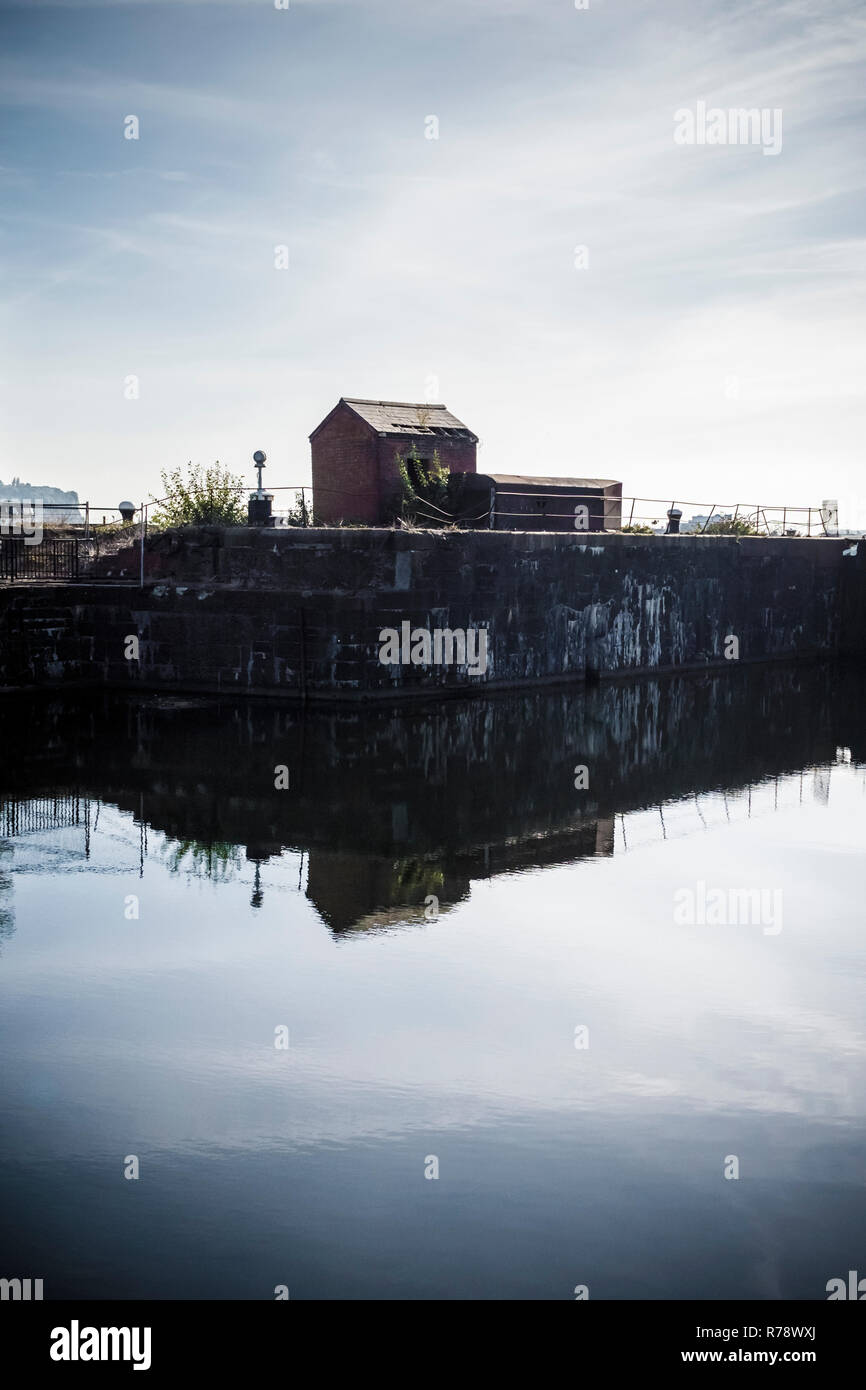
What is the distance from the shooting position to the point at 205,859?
31.5ft

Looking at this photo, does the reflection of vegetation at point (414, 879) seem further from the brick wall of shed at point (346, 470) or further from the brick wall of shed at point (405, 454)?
the brick wall of shed at point (346, 470)

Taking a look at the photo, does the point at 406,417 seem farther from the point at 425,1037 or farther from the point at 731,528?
the point at 425,1037

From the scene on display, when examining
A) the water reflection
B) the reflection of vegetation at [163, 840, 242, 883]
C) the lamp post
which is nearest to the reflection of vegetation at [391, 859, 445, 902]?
the water reflection

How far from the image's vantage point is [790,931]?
313 inches

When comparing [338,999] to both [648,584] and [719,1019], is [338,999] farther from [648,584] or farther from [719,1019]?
[648,584]

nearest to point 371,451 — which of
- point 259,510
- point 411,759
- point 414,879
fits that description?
point 259,510

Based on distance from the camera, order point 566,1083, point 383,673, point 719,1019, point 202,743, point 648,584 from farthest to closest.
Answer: point 648,584
point 383,673
point 202,743
point 719,1019
point 566,1083

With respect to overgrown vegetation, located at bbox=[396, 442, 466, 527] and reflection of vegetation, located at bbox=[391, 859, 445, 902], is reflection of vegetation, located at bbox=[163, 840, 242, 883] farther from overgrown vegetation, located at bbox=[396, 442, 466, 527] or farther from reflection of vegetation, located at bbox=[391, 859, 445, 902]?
overgrown vegetation, located at bbox=[396, 442, 466, 527]

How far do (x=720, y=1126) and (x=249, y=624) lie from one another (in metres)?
13.9

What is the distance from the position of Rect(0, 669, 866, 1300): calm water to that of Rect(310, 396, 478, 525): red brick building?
15.0 m

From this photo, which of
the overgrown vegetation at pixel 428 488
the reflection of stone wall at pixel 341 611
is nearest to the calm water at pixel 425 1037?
the reflection of stone wall at pixel 341 611

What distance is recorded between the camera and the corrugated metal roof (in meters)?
27.1
